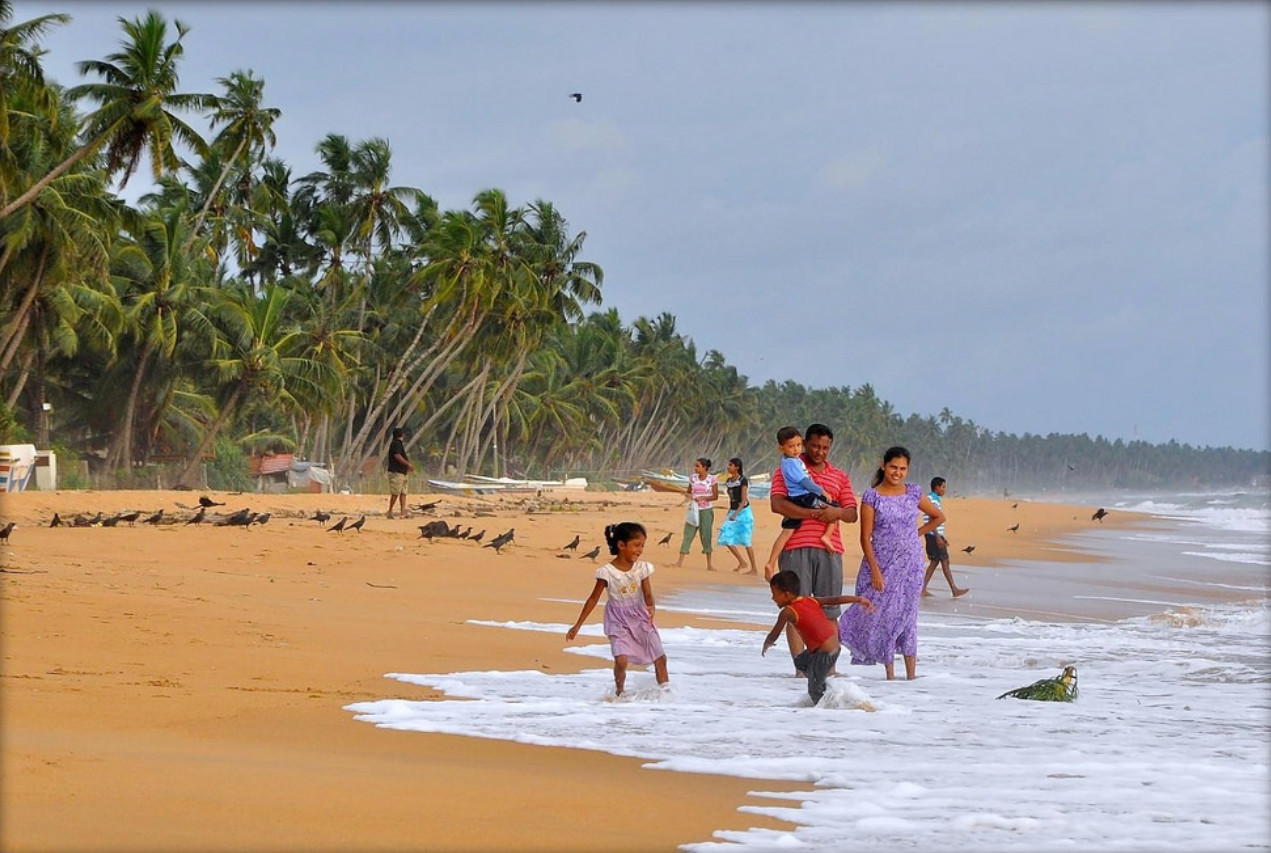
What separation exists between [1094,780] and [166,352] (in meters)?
32.5

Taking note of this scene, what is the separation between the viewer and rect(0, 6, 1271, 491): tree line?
2933cm

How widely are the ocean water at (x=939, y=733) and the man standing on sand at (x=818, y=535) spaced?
0.62m

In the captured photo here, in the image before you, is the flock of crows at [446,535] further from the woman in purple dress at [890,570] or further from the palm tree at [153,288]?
the palm tree at [153,288]

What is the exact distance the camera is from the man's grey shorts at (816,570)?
26.8 ft

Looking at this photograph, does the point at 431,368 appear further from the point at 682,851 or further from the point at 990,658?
the point at 682,851

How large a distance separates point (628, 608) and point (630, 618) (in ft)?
0.18

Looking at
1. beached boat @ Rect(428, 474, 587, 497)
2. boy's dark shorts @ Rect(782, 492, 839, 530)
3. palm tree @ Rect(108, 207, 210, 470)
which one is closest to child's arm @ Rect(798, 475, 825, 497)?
boy's dark shorts @ Rect(782, 492, 839, 530)

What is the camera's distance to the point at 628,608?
7.31 meters

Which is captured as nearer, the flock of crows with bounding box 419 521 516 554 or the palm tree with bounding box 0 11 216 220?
the flock of crows with bounding box 419 521 516 554

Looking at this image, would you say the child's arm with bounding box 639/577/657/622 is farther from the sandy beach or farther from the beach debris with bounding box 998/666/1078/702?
the beach debris with bounding box 998/666/1078/702

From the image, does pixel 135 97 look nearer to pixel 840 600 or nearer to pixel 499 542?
pixel 499 542

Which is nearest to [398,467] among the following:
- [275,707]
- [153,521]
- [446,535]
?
[446,535]

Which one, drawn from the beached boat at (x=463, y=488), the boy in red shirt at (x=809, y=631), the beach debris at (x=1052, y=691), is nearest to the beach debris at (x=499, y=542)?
the boy in red shirt at (x=809, y=631)

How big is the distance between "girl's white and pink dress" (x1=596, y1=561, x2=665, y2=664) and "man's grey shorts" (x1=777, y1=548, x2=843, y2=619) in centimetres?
119
